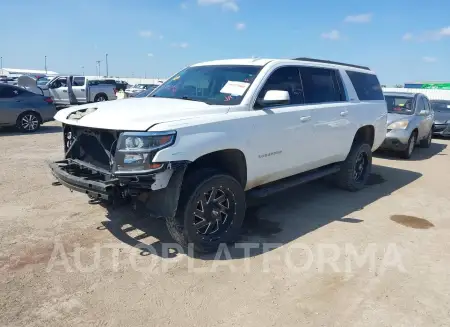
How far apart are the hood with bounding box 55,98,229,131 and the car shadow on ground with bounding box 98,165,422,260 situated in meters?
1.36

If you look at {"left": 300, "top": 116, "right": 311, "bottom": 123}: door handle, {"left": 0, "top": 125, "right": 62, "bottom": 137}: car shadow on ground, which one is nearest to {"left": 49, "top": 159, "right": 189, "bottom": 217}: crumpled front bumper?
{"left": 300, "top": 116, "right": 311, "bottom": 123}: door handle

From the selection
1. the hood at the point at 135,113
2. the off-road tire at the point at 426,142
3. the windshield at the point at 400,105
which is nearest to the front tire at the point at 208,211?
the hood at the point at 135,113

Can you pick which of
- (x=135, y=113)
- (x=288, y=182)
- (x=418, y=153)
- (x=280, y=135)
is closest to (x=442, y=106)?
(x=418, y=153)

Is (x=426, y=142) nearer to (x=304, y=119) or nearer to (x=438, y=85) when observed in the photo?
(x=304, y=119)

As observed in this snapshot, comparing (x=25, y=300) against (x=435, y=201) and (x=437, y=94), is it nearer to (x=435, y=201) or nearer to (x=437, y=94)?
(x=435, y=201)

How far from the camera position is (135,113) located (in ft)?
11.8

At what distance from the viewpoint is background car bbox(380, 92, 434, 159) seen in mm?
9133

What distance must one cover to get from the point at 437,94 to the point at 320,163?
1238 inches

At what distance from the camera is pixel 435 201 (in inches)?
235

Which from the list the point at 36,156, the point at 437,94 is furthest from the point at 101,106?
the point at 437,94

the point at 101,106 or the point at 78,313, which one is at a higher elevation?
the point at 101,106

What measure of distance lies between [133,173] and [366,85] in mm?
4805

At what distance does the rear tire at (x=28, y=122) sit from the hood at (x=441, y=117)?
13.7m

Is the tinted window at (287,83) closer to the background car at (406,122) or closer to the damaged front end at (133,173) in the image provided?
the damaged front end at (133,173)
